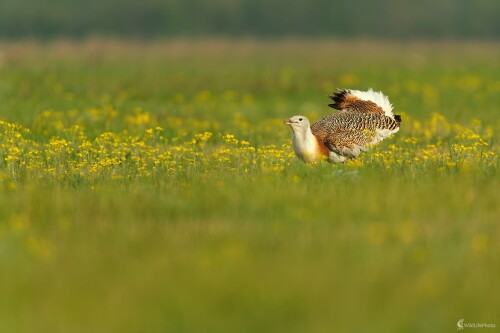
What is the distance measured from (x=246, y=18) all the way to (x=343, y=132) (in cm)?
4629

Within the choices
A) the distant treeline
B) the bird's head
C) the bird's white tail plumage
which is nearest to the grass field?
the bird's head

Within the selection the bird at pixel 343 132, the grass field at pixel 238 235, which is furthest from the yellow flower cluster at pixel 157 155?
the bird at pixel 343 132

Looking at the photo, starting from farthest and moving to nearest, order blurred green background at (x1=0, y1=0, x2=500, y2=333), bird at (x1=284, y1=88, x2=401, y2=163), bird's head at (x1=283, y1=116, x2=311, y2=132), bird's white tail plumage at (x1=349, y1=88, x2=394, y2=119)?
bird's white tail plumage at (x1=349, y1=88, x2=394, y2=119) < bird at (x1=284, y1=88, x2=401, y2=163) < bird's head at (x1=283, y1=116, x2=311, y2=132) < blurred green background at (x1=0, y1=0, x2=500, y2=333)

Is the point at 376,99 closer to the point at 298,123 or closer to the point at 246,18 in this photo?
the point at 298,123

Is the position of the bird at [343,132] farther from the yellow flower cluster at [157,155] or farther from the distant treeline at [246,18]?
the distant treeline at [246,18]

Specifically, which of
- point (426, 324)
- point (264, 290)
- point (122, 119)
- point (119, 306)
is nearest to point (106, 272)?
point (119, 306)

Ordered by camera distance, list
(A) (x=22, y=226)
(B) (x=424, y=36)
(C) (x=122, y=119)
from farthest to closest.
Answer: (B) (x=424, y=36) → (C) (x=122, y=119) → (A) (x=22, y=226)

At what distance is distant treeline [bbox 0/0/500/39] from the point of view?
2196 inches

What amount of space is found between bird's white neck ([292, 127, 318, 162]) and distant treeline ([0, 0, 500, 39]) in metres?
44.5

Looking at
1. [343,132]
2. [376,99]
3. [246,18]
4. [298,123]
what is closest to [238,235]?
[298,123]

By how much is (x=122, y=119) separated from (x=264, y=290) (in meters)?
10.6

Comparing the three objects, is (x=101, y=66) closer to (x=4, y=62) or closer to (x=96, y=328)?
(x=4, y=62)

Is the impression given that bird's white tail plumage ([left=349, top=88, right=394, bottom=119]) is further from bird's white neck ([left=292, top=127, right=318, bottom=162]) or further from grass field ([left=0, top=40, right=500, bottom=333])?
bird's white neck ([left=292, top=127, right=318, bottom=162])

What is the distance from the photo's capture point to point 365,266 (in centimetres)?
579
